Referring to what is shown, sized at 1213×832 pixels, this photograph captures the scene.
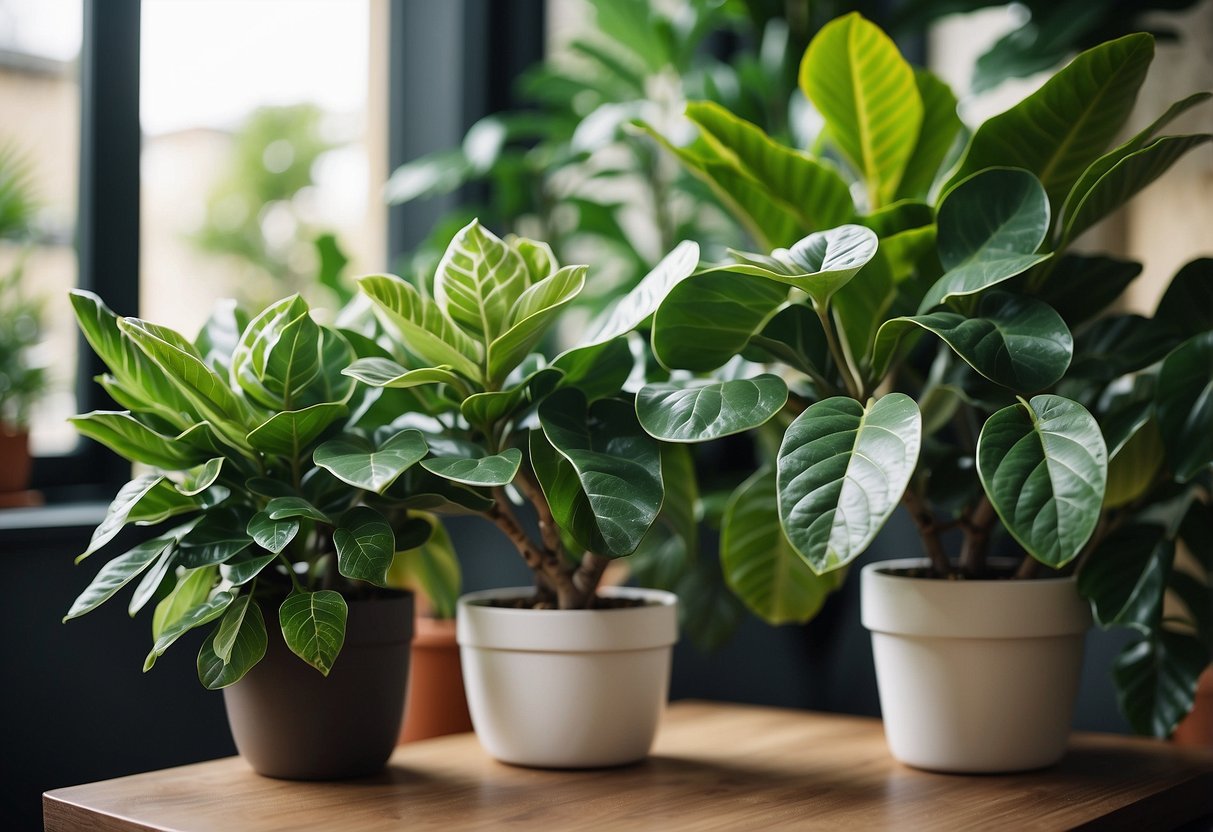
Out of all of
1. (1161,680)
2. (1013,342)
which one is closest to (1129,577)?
(1161,680)

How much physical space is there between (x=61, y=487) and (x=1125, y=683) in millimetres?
1291

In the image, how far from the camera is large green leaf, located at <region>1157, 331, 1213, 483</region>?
40.6 inches

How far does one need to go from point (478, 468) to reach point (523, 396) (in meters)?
0.16

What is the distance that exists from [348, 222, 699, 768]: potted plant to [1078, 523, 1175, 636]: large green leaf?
404 millimetres

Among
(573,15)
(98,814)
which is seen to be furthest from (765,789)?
(573,15)

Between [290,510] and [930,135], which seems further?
[930,135]

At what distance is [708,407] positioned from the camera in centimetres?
95

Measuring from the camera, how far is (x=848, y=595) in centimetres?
158

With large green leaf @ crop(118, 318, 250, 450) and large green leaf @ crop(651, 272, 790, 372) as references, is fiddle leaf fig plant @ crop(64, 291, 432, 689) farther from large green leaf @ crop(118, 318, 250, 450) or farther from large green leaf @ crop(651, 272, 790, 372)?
large green leaf @ crop(651, 272, 790, 372)

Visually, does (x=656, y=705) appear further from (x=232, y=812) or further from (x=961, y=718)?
(x=232, y=812)

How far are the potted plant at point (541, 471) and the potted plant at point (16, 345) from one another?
22.4 inches

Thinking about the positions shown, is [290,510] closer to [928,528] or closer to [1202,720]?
[928,528]

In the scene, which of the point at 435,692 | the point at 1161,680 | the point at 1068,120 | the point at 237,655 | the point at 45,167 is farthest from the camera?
the point at 45,167

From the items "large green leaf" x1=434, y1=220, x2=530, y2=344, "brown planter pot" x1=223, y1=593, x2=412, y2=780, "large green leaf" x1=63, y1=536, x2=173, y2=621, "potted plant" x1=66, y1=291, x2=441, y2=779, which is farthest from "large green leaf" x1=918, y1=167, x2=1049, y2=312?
"large green leaf" x1=63, y1=536, x2=173, y2=621
